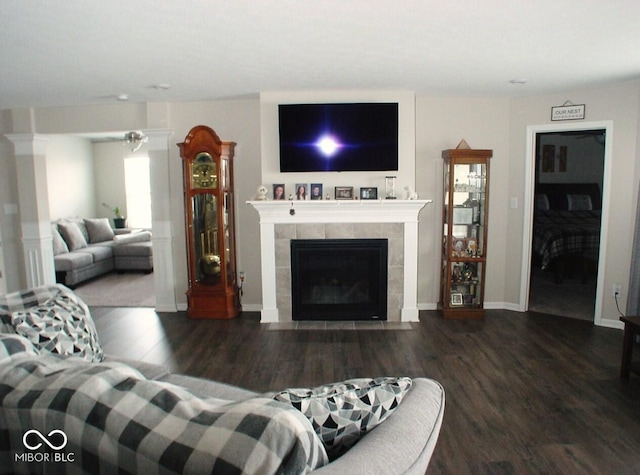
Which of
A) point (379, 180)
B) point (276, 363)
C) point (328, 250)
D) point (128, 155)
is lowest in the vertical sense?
point (276, 363)

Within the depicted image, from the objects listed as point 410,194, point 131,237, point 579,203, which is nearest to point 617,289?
point 410,194

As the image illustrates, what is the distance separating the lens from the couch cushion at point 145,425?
36.2 inches

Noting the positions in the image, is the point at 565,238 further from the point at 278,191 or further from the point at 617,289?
the point at 278,191

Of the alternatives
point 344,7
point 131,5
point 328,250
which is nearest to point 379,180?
point 328,250

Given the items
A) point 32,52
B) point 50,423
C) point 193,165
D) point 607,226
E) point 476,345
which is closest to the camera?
point 50,423

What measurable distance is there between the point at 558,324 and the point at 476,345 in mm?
1160

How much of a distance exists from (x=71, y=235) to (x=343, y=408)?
6829 millimetres

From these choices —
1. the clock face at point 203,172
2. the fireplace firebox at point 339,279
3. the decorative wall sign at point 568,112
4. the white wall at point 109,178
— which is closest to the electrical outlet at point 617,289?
the decorative wall sign at point 568,112

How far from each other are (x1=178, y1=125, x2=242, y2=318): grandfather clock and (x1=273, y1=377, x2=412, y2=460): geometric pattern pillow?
3.59m

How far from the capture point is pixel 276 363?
3.56 metres

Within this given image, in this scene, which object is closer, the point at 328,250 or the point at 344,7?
the point at 344,7

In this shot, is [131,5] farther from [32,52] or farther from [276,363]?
[276,363]

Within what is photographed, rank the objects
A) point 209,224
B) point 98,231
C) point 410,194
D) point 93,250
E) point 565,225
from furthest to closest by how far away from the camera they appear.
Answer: point 98,231 → point 93,250 → point 565,225 → point 209,224 → point 410,194

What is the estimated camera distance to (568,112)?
450cm
